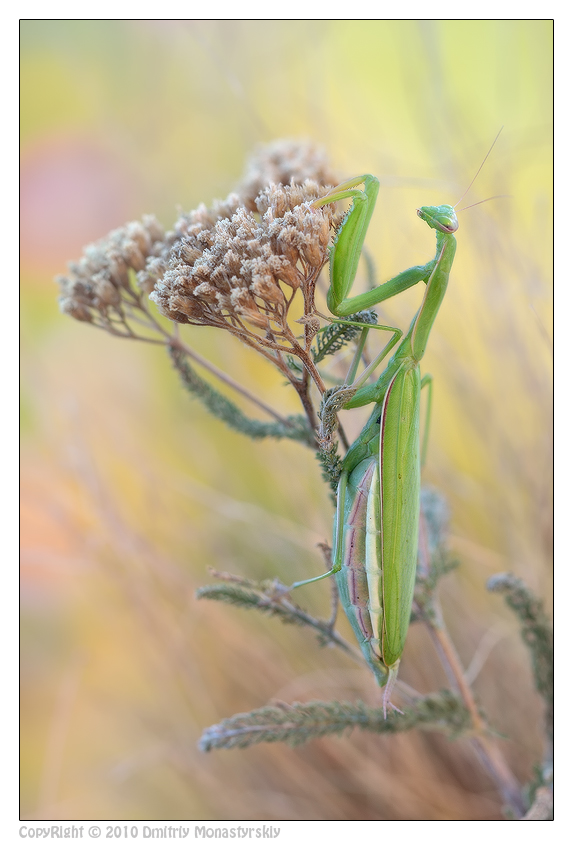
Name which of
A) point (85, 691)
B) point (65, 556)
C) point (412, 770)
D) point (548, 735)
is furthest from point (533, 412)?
point (85, 691)

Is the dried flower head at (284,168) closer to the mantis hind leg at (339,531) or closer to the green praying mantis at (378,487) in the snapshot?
the green praying mantis at (378,487)

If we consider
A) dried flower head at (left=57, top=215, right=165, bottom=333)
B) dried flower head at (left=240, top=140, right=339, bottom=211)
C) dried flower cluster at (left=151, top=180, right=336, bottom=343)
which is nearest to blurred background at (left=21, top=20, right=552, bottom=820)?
dried flower head at (left=240, top=140, right=339, bottom=211)

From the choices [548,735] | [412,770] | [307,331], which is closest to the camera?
[307,331]

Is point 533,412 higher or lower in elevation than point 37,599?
higher

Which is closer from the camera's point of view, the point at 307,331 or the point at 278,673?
the point at 307,331

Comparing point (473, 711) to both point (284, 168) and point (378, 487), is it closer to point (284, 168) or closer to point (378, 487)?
point (378, 487)

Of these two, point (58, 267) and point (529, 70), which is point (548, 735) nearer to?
point (529, 70)

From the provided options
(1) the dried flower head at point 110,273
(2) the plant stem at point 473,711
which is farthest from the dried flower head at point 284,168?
(2) the plant stem at point 473,711

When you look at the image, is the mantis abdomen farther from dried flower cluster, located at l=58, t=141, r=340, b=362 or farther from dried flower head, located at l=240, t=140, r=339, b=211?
dried flower head, located at l=240, t=140, r=339, b=211
